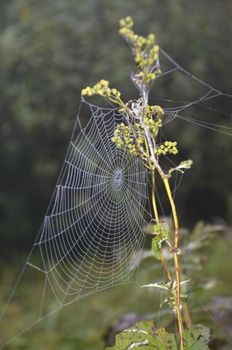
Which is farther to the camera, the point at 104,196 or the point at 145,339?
the point at 104,196

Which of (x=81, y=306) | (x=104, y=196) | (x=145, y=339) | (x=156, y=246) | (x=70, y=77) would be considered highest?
(x=70, y=77)

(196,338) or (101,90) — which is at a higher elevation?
(101,90)

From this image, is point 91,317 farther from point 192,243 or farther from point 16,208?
point 192,243

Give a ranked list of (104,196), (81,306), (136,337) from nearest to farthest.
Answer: (136,337) < (104,196) < (81,306)

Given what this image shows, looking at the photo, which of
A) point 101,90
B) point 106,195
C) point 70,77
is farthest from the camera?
point 70,77

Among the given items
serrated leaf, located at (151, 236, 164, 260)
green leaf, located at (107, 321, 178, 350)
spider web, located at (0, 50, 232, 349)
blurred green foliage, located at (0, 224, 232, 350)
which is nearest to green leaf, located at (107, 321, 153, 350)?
green leaf, located at (107, 321, 178, 350)

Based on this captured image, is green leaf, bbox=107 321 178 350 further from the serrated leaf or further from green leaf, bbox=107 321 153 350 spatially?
the serrated leaf

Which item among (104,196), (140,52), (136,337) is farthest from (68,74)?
→ (140,52)

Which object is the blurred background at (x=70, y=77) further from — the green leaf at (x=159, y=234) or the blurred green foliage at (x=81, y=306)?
the green leaf at (x=159, y=234)

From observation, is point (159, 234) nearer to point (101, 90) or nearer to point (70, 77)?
point (101, 90)
